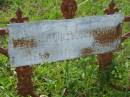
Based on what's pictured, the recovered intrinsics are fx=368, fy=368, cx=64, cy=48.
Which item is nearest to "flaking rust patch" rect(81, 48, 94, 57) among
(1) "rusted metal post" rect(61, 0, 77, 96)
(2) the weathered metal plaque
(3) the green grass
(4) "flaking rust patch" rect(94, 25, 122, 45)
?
(2) the weathered metal plaque

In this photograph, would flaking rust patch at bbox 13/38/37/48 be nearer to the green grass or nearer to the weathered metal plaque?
the weathered metal plaque

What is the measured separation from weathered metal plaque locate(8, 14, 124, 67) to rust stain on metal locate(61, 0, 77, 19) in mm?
51

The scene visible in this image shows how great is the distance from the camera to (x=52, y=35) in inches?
123

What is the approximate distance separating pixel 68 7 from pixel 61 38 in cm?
28

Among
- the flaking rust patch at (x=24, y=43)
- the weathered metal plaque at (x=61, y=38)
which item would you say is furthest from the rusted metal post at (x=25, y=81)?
the flaking rust patch at (x=24, y=43)

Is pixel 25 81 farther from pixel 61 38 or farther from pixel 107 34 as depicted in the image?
pixel 107 34

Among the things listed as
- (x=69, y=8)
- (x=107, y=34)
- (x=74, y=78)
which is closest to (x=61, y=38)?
(x=69, y=8)

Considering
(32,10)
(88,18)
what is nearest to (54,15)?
(32,10)

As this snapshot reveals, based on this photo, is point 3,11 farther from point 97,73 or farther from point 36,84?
point 97,73

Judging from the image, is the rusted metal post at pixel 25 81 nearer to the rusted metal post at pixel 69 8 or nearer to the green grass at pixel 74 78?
the green grass at pixel 74 78

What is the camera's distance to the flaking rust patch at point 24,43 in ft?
9.97

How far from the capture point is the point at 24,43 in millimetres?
3068

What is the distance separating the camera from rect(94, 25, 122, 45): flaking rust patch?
334 centimetres

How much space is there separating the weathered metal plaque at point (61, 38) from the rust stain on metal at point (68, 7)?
0.05m
